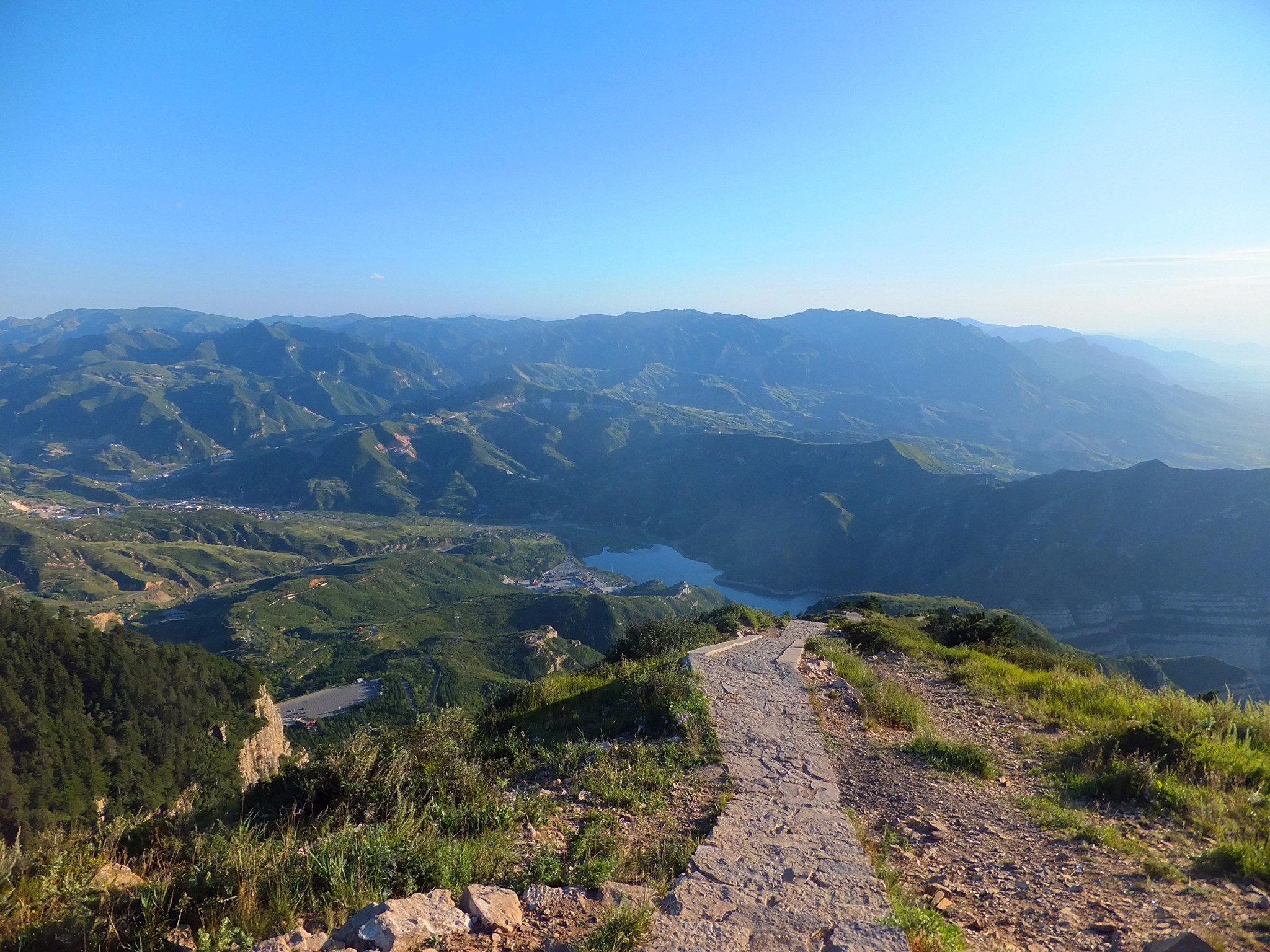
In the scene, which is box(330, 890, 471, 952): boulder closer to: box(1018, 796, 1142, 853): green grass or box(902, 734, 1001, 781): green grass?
box(1018, 796, 1142, 853): green grass

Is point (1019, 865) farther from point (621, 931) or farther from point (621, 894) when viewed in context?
point (621, 931)

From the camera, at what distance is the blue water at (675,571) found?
497 ft

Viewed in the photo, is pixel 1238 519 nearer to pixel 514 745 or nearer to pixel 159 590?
pixel 514 745

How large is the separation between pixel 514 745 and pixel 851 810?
11.9 feet

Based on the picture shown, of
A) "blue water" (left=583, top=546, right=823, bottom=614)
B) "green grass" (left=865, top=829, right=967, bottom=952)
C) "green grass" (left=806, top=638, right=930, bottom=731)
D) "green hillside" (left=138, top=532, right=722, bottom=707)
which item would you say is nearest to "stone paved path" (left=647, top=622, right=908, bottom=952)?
"green grass" (left=865, top=829, right=967, bottom=952)

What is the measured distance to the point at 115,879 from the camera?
3801 mm

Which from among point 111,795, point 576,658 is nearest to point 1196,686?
point 576,658

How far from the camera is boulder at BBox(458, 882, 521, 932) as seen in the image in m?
3.65

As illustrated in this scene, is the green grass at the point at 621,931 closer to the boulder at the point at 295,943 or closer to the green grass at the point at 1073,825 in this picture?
the boulder at the point at 295,943

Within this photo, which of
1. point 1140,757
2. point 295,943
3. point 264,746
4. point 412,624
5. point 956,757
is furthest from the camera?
point 412,624

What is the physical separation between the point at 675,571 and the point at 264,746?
5375 inches

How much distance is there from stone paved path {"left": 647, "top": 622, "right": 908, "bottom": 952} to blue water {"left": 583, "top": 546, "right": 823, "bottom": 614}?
14118 centimetres

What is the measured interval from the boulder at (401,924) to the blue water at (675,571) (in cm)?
14523

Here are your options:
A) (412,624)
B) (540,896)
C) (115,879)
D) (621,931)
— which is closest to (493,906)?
(540,896)
